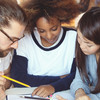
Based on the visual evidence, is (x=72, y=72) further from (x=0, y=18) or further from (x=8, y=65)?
(x=0, y=18)

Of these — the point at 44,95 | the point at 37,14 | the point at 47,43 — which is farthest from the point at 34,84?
the point at 37,14

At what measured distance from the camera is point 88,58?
0.84 m

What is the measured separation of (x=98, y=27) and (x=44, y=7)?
367 mm

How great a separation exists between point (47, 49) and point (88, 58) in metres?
0.26

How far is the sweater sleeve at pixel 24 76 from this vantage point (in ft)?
3.02

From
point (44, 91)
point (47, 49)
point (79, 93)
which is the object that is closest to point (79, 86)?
point (79, 93)

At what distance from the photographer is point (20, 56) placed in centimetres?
96

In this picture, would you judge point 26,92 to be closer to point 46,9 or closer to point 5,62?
point 5,62

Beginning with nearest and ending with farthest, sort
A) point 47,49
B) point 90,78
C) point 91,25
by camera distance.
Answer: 1. point 91,25
2. point 90,78
3. point 47,49

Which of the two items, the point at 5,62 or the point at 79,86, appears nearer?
the point at 79,86

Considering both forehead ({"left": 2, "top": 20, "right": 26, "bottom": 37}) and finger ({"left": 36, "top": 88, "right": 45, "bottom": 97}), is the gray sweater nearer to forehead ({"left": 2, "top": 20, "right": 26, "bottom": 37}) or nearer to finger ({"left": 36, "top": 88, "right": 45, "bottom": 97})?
finger ({"left": 36, "top": 88, "right": 45, "bottom": 97})

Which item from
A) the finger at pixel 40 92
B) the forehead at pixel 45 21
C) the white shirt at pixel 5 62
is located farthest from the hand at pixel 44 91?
the forehead at pixel 45 21

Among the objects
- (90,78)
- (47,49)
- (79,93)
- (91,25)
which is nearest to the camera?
(91,25)

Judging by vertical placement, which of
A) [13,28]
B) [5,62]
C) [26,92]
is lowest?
[26,92]
